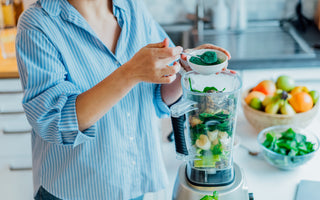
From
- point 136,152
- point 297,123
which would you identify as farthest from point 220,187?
point 297,123

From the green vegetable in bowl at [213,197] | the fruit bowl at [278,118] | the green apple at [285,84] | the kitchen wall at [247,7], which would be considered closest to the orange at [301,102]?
the fruit bowl at [278,118]

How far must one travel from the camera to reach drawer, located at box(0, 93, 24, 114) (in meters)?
2.02

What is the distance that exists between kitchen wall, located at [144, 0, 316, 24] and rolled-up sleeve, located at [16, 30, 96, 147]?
5.30 feet

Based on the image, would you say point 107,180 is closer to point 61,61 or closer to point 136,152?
point 136,152

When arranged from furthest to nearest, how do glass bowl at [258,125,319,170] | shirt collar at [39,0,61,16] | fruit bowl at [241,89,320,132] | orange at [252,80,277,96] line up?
orange at [252,80,277,96] < fruit bowl at [241,89,320,132] < glass bowl at [258,125,319,170] < shirt collar at [39,0,61,16]

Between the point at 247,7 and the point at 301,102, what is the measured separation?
1317 millimetres

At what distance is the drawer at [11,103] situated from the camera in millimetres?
2023

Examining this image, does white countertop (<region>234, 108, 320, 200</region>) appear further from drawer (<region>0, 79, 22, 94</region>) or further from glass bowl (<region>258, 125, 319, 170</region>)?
drawer (<region>0, 79, 22, 94</region>)

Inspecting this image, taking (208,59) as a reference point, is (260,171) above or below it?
below

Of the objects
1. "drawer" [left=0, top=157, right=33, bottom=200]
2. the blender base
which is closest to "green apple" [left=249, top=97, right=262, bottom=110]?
the blender base

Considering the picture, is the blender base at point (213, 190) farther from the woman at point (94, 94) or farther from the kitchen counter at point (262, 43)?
the kitchen counter at point (262, 43)

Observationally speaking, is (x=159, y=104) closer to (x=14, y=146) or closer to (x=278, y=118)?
(x=278, y=118)

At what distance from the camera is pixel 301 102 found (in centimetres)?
138

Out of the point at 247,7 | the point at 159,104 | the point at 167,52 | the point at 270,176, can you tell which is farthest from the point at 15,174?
the point at 247,7
